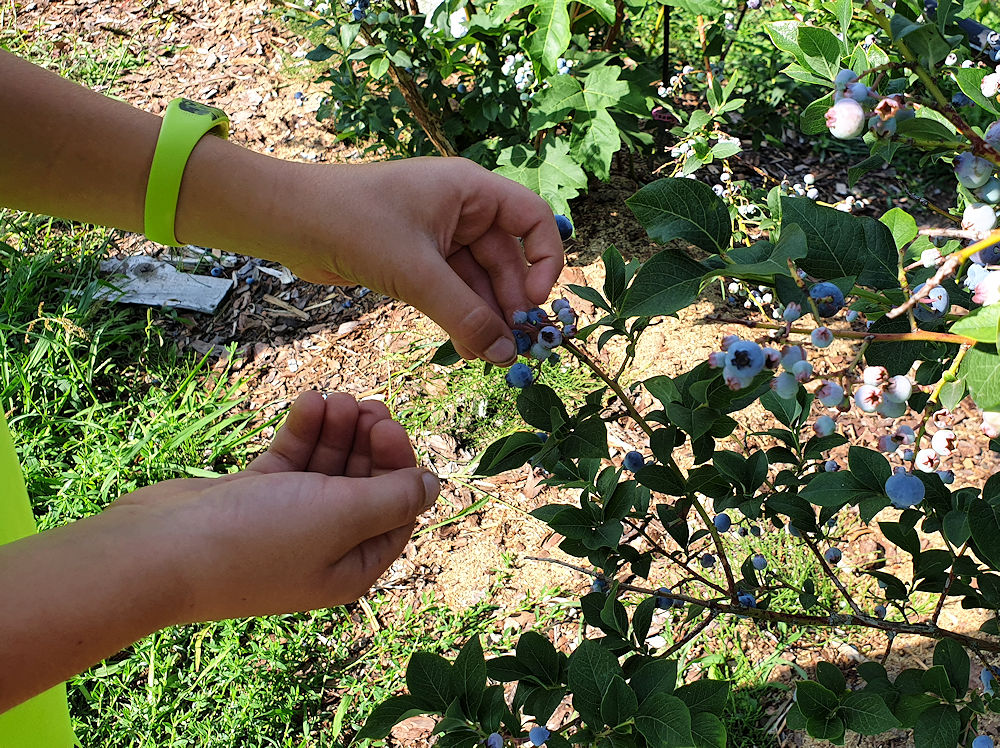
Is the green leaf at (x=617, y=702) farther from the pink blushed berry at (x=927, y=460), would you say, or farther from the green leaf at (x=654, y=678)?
the pink blushed berry at (x=927, y=460)

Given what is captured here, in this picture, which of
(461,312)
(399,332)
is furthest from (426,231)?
(399,332)

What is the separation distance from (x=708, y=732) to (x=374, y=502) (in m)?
0.41

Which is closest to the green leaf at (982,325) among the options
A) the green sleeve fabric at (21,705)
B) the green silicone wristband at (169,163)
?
the green silicone wristband at (169,163)

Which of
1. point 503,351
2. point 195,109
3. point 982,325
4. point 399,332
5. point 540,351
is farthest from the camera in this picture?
point 399,332

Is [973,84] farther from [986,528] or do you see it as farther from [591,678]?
[591,678]

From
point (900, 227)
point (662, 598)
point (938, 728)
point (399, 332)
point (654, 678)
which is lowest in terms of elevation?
point (399, 332)

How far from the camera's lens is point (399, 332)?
2.60m

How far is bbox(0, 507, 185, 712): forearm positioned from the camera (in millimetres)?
773

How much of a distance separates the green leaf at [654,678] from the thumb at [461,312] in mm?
384

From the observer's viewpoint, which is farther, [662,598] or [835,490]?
[662,598]

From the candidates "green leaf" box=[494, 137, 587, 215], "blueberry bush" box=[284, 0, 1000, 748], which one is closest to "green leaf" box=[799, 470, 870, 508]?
"blueberry bush" box=[284, 0, 1000, 748]

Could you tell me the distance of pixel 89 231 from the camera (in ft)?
9.51

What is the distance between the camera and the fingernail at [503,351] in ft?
3.51

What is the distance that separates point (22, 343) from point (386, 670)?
1.47m
